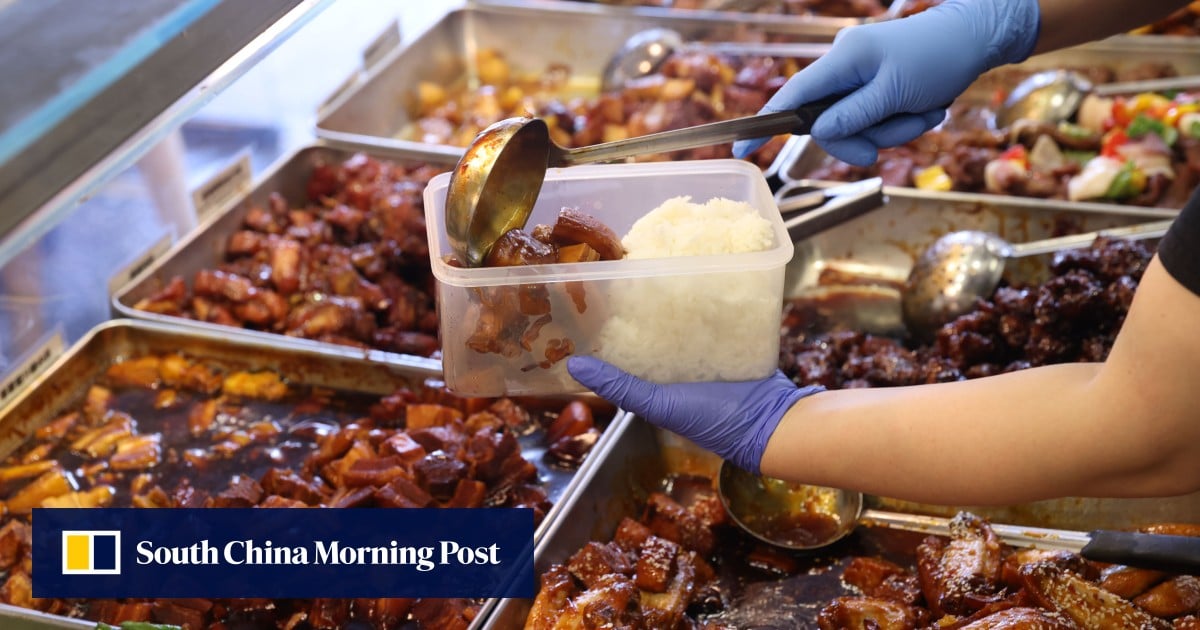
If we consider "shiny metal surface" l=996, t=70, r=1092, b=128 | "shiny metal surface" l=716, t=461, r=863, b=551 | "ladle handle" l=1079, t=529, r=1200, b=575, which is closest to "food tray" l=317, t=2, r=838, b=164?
"shiny metal surface" l=996, t=70, r=1092, b=128

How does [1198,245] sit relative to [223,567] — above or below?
above

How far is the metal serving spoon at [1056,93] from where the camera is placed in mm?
4297

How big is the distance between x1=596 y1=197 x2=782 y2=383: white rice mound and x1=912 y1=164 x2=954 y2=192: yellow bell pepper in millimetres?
2137

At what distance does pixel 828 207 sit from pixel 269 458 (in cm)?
183

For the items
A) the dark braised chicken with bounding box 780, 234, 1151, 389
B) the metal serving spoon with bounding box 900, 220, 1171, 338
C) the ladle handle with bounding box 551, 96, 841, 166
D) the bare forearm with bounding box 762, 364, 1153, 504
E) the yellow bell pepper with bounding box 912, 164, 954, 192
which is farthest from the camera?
the yellow bell pepper with bounding box 912, 164, 954, 192

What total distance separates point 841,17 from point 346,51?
8.26 ft

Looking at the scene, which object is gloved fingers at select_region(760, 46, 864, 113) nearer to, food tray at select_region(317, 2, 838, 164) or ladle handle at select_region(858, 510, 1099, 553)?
ladle handle at select_region(858, 510, 1099, 553)

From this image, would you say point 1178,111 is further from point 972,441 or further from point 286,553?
point 286,553

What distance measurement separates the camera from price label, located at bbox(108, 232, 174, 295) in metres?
3.37

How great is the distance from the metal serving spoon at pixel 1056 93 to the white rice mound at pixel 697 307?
2.90 metres

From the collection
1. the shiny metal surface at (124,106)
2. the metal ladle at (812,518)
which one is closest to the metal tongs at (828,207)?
the metal ladle at (812,518)

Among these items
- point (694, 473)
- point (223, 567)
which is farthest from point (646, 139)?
point (223, 567)

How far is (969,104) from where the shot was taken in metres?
4.66

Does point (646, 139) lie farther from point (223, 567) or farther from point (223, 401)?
point (223, 401)
